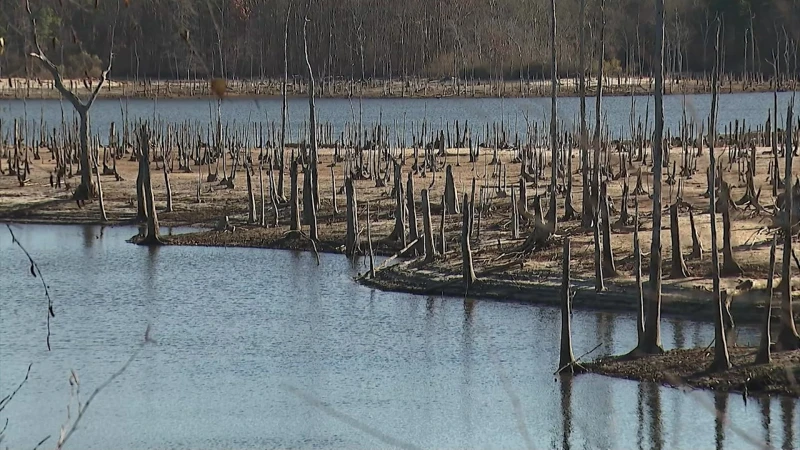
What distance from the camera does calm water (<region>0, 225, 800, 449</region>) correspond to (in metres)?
17.1

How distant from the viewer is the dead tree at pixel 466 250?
26.0m

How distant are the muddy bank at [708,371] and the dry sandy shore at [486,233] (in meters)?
0.04

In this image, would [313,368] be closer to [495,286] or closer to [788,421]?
[495,286]

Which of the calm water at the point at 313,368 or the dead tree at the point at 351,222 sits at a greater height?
the dead tree at the point at 351,222

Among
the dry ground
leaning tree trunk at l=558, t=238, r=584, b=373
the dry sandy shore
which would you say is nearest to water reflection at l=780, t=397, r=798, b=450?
the dry sandy shore

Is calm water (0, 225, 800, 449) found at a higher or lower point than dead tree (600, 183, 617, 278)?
lower

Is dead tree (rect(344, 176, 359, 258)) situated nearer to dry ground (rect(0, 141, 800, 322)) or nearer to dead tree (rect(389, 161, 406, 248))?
dry ground (rect(0, 141, 800, 322))

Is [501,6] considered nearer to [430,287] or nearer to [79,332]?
[430,287]

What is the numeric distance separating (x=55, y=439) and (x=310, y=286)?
12.1m

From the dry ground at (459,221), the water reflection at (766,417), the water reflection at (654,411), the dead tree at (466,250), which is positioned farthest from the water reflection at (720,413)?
the dead tree at (466,250)

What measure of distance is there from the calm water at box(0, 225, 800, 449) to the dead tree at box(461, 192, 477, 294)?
2.75 ft

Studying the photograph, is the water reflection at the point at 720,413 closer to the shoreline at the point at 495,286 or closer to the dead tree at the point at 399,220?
the shoreline at the point at 495,286

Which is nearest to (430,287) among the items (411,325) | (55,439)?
(411,325)

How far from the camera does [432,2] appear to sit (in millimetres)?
79500
